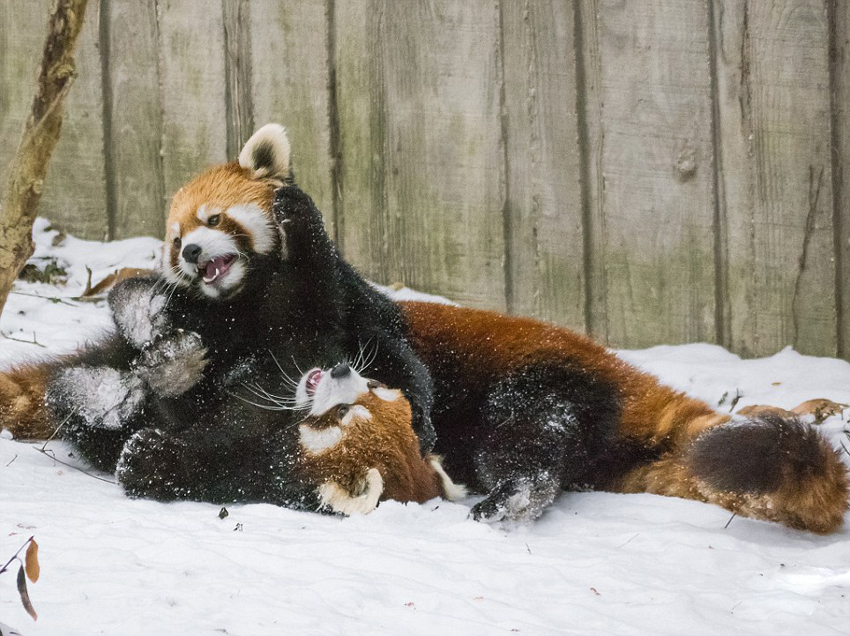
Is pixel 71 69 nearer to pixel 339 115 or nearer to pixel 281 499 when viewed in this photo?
pixel 281 499

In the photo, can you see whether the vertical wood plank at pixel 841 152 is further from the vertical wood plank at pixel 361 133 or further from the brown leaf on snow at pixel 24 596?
the brown leaf on snow at pixel 24 596

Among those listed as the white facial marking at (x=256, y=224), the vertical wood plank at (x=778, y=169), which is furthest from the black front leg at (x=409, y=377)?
the vertical wood plank at (x=778, y=169)

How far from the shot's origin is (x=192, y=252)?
4.25 metres

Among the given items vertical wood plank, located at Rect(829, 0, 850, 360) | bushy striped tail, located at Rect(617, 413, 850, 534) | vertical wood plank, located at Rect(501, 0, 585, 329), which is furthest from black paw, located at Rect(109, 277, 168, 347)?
vertical wood plank, located at Rect(829, 0, 850, 360)

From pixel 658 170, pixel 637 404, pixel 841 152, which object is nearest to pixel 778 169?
pixel 841 152

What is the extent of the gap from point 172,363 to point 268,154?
1009 mm

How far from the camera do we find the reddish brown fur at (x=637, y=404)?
3469 millimetres

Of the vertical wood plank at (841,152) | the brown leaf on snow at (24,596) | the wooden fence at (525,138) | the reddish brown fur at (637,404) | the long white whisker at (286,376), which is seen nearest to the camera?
the brown leaf on snow at (24,596)

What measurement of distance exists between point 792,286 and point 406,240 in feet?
6.13

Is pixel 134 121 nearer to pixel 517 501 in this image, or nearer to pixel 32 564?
pixel 517 501

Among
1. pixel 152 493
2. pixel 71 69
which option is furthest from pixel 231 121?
pixel 152 493

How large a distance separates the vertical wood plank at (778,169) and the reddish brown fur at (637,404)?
1070 mm

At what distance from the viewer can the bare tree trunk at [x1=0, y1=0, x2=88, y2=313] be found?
11.7 feet

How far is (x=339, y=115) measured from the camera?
558 centimetres
